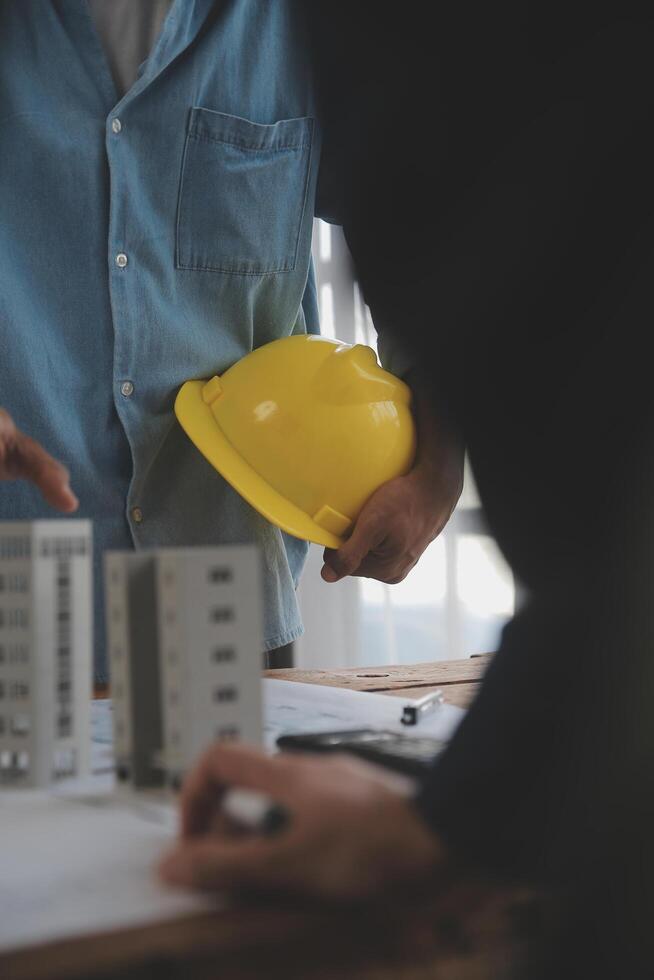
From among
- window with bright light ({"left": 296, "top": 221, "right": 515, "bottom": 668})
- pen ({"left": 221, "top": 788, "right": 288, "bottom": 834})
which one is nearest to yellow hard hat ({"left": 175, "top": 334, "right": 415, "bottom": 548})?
pen ({"left": 221, "top": 788, "right": 288, "bottom": 834})

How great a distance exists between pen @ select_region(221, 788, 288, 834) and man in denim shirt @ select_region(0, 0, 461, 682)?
3.21 feet

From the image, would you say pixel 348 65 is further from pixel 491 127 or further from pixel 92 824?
pixel 92 824

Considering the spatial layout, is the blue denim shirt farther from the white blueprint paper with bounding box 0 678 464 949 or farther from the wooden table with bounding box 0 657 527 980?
the wooden table with bounding box 0 657 527 980

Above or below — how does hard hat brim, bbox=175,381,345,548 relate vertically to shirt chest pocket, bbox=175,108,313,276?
below

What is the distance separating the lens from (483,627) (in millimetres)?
3334

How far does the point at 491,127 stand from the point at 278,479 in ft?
3.26

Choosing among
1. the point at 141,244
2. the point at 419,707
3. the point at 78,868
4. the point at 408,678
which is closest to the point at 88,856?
the point at 78,868

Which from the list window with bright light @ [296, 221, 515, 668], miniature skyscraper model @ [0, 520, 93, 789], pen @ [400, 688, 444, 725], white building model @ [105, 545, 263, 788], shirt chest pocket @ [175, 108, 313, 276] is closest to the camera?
white building model @ [105, 545, 263, 788]

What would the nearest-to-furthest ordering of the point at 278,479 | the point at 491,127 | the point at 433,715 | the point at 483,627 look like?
the point at 491,127 < the point at 433,715 < the point at 278,479 < the point at 483,627

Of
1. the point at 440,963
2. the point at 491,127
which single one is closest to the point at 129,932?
the point at 440,963

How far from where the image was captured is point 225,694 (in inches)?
30.5

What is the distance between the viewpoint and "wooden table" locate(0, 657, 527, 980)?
51 cm

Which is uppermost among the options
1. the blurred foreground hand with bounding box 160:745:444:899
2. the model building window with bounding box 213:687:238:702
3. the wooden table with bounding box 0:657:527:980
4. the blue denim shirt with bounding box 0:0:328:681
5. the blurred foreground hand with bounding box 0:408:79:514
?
the blue denim shirt with bounding box 0:0:328:681

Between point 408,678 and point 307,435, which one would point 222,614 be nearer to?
point 408,678
